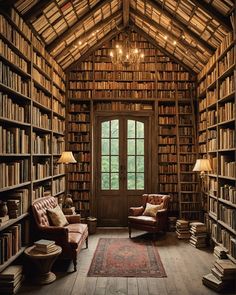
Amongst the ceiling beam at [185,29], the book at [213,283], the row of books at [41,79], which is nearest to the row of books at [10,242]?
the row of books at [41,79]

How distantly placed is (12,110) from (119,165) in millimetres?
4116

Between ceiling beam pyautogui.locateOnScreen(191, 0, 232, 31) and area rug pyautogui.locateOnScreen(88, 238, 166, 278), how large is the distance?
3885 mm

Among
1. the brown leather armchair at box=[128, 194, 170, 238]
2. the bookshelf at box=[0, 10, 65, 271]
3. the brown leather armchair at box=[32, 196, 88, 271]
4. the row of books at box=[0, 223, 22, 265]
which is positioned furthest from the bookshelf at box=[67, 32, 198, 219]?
the row of books at box=[0, 223, 22, 265]

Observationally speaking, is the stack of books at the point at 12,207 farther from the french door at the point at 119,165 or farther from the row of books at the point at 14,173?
the french door at the point at 119,165

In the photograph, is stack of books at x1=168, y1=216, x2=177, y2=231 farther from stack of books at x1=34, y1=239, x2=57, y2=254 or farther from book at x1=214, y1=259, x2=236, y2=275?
stack of books at x1=34, y1=239, x2=57, y2=254

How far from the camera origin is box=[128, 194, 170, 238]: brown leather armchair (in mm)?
6609

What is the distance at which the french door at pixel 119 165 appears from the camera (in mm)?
8094

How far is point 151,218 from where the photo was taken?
22.2 feet

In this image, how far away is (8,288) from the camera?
398 centimetres

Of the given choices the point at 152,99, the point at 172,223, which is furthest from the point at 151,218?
the point at 152,99

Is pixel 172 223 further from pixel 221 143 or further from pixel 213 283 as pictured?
pixel 213 283

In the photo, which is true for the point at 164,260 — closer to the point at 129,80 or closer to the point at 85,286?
the point at 85,286

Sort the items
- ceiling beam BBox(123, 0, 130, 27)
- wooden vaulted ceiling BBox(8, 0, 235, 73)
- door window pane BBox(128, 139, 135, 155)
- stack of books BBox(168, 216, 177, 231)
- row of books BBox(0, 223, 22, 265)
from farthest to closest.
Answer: door window pane BBox(128, 139, 135, 155), stack of books BBox(168, 216, 177, 231), ceiling beam BBox(123, 0, 130, 27), wooden vaulted ceiling BBox(8, 0, 235, 73), row of books BBox(0, 223, 22, 265)

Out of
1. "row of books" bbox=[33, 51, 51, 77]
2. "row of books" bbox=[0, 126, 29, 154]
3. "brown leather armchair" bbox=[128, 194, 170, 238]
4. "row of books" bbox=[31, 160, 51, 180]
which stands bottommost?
"brown leather armchair" bbox=[128, 194, 170, 238]
